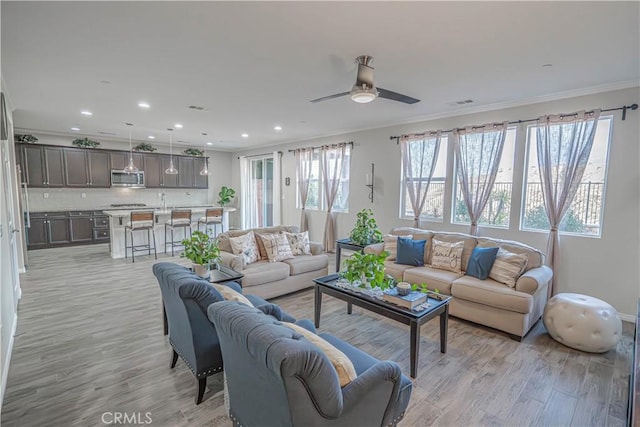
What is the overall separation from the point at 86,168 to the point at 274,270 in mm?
6715

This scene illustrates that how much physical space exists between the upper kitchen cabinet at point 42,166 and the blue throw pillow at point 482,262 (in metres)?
8.97

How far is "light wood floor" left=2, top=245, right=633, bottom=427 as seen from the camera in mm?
2139

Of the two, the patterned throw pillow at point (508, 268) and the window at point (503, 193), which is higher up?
the window at point (503, 193)

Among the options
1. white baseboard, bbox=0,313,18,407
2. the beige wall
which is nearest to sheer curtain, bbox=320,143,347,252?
the beige wall

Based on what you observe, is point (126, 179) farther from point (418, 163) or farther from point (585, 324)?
point (585, 324)

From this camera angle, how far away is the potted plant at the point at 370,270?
2.89 meters

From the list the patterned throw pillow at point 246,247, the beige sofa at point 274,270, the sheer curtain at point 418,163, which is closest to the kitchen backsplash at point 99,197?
the beige sofa at point 274,270

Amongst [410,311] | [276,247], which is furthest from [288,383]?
[276,247]

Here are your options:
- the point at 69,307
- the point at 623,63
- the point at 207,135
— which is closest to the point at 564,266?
the point at 623,63

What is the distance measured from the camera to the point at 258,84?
372 cm

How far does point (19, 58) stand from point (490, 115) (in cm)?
569

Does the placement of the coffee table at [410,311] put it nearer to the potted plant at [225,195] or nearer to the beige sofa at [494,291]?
the beige sofa at [494,291]

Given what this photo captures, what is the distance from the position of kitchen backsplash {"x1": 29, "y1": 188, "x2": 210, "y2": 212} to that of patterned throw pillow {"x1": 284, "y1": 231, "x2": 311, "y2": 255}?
241 inches

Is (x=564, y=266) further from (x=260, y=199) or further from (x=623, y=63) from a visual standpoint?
(x=260, y=199)
